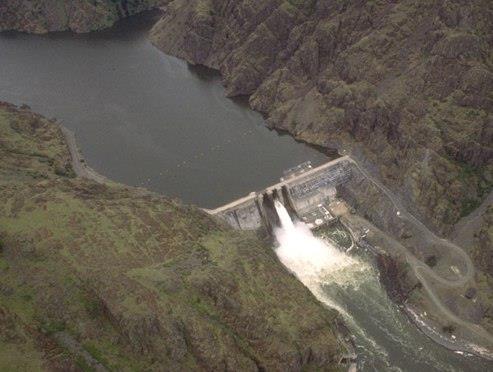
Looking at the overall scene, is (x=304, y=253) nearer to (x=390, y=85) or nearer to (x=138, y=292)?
(x=138, y=292)

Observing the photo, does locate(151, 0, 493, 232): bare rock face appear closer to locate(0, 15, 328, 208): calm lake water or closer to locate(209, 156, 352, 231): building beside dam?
locate(0, 15, 328, 208): calm lake water

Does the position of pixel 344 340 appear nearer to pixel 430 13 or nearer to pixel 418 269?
pixel 418 269

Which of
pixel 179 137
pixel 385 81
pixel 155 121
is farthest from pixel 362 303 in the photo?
pixel 155 121

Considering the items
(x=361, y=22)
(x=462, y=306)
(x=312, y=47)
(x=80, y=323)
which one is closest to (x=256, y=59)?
(x=312, y=47)

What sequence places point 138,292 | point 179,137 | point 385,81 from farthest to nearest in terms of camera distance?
point 179,137 < point 385,81 < point 138,292

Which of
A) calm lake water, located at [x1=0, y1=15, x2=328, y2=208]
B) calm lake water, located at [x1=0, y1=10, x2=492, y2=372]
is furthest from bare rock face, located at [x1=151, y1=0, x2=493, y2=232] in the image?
calm lake water, located at [x1=0, y1=10, x2=492, y2=372]

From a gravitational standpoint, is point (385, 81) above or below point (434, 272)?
above
